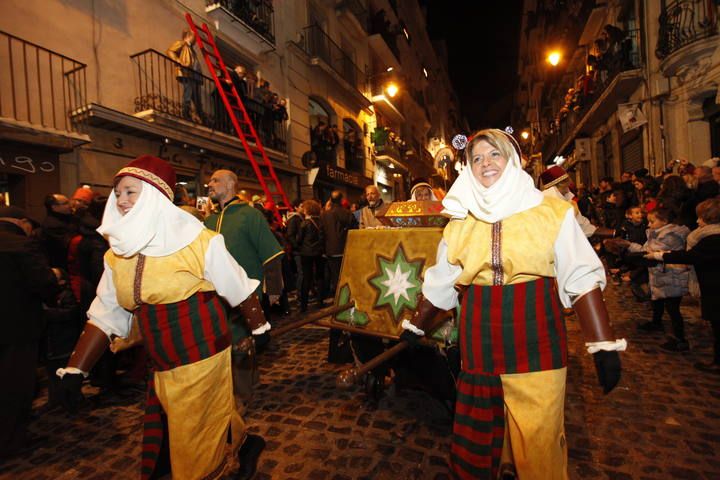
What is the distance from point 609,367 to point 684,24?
12.7m

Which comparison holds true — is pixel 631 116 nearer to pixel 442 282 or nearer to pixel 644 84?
pixel 644 84

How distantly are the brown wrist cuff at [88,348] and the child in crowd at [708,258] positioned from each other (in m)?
4.76

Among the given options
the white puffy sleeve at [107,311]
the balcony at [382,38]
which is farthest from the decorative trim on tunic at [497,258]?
the balcony at [382,38]

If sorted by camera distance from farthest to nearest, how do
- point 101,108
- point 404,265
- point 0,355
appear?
1. point 101,108
2. point 404,265
3. point 0,355

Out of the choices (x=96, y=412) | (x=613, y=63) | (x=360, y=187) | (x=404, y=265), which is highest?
(x=613, y=63)

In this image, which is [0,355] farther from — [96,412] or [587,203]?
[587,203]

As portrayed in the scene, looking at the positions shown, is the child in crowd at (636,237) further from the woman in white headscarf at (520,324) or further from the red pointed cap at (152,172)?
the red pointed cap at (152,172)

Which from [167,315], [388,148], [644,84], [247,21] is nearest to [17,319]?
[167,315]

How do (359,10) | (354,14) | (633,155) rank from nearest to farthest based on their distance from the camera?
(633,155) < (354,14) < (359,10)

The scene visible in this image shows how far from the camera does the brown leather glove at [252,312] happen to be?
7.51 feet

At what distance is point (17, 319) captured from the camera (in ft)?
9.90

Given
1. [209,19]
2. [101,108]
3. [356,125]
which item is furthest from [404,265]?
[356,125]

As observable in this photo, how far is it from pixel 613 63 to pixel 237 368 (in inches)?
622

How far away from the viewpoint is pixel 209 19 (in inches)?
412
